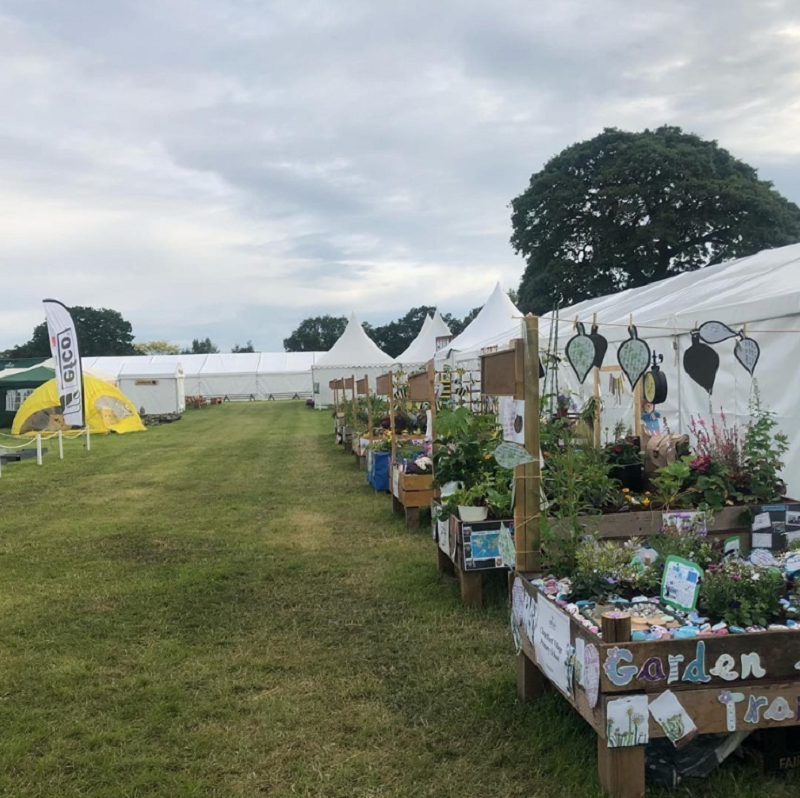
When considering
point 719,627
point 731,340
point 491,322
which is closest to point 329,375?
point 491,322

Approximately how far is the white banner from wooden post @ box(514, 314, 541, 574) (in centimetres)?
1171

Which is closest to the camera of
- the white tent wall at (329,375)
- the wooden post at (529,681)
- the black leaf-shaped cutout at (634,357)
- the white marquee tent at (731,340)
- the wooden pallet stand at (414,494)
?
the wooden post at (529,681)

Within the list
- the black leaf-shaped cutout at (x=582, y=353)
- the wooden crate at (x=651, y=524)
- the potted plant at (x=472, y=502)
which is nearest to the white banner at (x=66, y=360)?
the potted plant at (x=472, y=502)

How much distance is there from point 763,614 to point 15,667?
3.63m

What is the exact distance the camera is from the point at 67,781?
8.38 ft

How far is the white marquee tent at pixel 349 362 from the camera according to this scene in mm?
29547

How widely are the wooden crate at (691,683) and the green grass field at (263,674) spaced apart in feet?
0.83

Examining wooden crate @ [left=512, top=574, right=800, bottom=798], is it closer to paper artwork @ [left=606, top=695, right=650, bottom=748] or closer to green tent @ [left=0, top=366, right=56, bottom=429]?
paper artwork @ [left=606, top=695, right=650, bottom=748]

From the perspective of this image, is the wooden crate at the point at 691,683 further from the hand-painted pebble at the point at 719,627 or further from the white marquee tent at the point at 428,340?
the white marquee tent at the point at 428,340

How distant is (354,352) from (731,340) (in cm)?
2468

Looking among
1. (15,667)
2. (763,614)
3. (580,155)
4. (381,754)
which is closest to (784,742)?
(763,614)

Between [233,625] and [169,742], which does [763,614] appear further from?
[233,625]

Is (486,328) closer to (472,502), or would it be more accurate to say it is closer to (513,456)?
(472,502)

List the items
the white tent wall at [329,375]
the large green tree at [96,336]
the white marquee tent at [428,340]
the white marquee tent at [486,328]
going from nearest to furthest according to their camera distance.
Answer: the white marquee tent at [486,328] → the white marquee tent at [428,340] → the white tent wall at [329,375] → the large green tree at [96,336]
